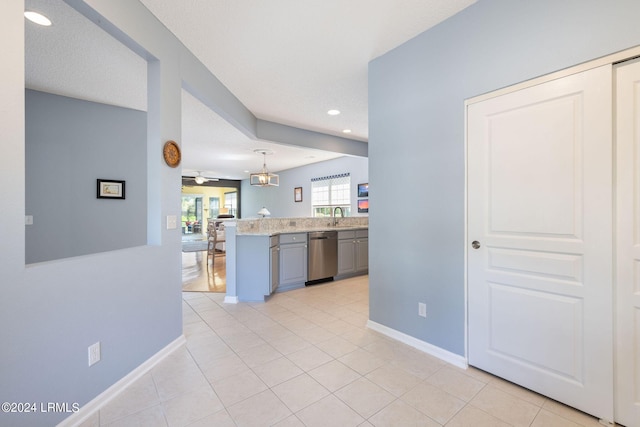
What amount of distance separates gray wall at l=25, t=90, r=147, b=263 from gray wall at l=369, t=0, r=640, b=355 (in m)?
3.33

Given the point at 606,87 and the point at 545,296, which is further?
the point at 545,296

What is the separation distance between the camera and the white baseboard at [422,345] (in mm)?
2111

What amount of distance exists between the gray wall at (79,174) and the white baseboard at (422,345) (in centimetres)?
349

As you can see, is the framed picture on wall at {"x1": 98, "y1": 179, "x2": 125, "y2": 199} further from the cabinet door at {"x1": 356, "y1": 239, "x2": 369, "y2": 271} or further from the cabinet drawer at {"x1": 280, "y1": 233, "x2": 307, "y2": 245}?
the cabinet door at {"x1": 356, "y1": 239, "x2": 369, "y2": 271}

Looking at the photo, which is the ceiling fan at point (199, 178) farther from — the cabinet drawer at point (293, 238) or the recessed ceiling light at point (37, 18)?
the recessed ceiling light at point (37, 18)

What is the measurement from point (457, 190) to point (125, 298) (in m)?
2.56

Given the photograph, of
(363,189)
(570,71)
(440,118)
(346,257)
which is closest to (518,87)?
(570,71)

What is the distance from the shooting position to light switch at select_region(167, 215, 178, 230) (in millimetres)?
2312

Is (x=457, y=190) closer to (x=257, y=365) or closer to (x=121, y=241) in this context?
(x=257, y=365)

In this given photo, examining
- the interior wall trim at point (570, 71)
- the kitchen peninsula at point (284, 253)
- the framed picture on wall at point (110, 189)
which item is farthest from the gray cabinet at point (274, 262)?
the interior wall trim at point (570, 71)

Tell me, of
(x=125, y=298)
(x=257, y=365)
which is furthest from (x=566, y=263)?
(x=125, y=298)

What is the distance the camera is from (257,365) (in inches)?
84.6

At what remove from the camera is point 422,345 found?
2.34 m

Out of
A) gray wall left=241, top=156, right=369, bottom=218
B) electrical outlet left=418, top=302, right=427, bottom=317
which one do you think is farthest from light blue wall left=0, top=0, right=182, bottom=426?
gray wall left=241, top=156, right=369, bottom=218
